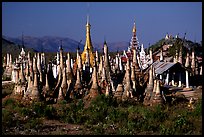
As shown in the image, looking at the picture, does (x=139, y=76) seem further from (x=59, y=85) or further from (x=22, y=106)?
(x=22, y=106)

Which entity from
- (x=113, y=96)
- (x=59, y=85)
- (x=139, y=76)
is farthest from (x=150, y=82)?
(x=59, y=85)

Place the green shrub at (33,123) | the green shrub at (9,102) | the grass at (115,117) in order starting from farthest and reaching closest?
the green shrub at (9,102)
the green shrub at (33,123)
the grass at (115,117)

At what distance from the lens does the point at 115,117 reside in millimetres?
15109

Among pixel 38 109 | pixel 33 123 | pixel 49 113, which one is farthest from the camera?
pixel 38 109

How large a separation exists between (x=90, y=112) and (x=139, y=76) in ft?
A: 20.1

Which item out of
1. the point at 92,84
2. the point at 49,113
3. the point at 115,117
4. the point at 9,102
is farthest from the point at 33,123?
the point at 92,84

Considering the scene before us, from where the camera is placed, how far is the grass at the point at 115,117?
13.3 metres

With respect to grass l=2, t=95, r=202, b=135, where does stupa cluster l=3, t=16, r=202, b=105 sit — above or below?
above

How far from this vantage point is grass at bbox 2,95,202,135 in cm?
1327

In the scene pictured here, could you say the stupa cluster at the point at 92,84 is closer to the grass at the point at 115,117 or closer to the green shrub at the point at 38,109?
the grass at the point at 115,117

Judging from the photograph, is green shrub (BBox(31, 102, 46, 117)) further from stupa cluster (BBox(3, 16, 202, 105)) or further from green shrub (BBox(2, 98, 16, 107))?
green shrub (BBox(2, 98, 16, 107))

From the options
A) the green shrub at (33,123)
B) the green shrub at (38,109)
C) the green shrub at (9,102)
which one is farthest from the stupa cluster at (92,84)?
the green shrub at (33,123)

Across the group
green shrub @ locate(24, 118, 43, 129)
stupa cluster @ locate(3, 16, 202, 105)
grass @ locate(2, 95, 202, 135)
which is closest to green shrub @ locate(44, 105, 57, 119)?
grass @ locate(2, 95, 202, 135)

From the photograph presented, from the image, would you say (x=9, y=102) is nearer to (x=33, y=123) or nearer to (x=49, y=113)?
(x=49, y=113)
